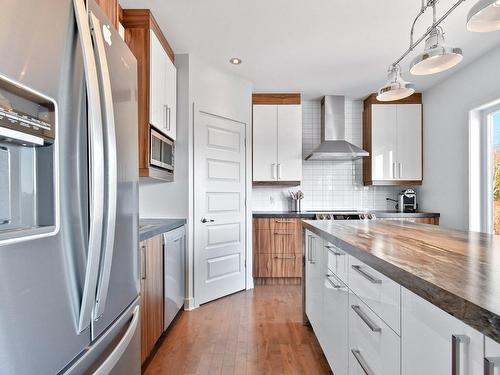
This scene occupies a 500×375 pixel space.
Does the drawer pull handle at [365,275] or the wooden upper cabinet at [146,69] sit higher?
the wooden upper cabinet at [146,69]

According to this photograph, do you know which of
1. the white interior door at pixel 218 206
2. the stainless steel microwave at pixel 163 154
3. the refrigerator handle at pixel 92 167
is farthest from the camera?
the white interior door at pixel 218 206

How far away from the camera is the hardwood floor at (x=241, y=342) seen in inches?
75.4

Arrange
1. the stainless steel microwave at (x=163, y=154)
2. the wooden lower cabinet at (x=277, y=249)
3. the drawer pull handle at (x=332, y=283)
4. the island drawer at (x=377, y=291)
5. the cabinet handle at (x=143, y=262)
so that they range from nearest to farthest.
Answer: the island drawer at (x=377, y=291), the drawer pull handle at (x=332, y=283), the cabinet handle at (x=143, y=262), the stainless steel microwave at (x=163, y=154), the wooden lower cabinet at (x=277, y=249)

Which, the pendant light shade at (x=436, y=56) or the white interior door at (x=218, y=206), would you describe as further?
the white interior door at (x=218, y=206)

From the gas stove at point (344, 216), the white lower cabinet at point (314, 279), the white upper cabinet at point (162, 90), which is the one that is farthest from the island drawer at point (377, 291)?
the gas stove at point (344, 216)

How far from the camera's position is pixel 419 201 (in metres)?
4.32

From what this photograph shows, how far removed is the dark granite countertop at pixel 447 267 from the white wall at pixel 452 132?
224 centimetres

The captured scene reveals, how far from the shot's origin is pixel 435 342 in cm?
73

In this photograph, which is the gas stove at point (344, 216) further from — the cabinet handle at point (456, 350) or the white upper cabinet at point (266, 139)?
the cabinet handle at point (456, 350)

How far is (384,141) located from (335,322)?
3.25m

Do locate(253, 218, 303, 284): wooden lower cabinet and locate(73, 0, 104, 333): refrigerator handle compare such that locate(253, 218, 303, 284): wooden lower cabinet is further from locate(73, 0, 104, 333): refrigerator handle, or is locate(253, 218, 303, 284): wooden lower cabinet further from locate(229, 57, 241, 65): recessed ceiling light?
Answer: locate(73, 0, 104, 333): refrigerator handle

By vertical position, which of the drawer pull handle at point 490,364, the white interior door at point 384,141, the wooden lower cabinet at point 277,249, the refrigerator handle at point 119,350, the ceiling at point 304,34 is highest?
the ceiling at point 304,34

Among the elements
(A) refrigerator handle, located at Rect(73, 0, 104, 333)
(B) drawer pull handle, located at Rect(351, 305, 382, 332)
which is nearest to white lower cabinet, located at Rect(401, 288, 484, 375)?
(B) drawer pull handle, located at Rect(351, 305, 382, 332)

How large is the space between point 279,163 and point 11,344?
12.2 feet
